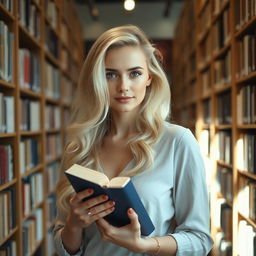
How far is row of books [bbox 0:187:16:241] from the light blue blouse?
104cm

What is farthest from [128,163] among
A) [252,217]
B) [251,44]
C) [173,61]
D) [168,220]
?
[173,61]

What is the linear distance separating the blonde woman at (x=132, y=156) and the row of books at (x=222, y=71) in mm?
1591

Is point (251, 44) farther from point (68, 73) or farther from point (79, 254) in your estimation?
point (68, 73)

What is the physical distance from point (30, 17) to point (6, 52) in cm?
71

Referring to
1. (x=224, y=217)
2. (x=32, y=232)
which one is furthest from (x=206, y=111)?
(x=32, y=232)

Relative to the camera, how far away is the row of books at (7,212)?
222 centimetres

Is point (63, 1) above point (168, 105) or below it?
above

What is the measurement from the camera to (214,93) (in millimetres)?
3408

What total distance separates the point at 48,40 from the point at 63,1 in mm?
1182

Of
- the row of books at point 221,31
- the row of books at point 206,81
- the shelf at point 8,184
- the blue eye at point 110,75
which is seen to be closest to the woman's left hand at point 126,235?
the blue eye at point 110,75

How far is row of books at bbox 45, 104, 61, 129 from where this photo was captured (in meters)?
3.67

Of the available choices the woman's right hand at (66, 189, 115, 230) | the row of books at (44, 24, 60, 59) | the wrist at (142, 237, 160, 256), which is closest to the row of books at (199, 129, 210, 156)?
the row of books at (44, 24, 60, 59)

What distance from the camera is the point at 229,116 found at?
292cm

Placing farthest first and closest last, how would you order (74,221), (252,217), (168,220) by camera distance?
1. (252,217)
2. (168,220)
3. (74,221)
